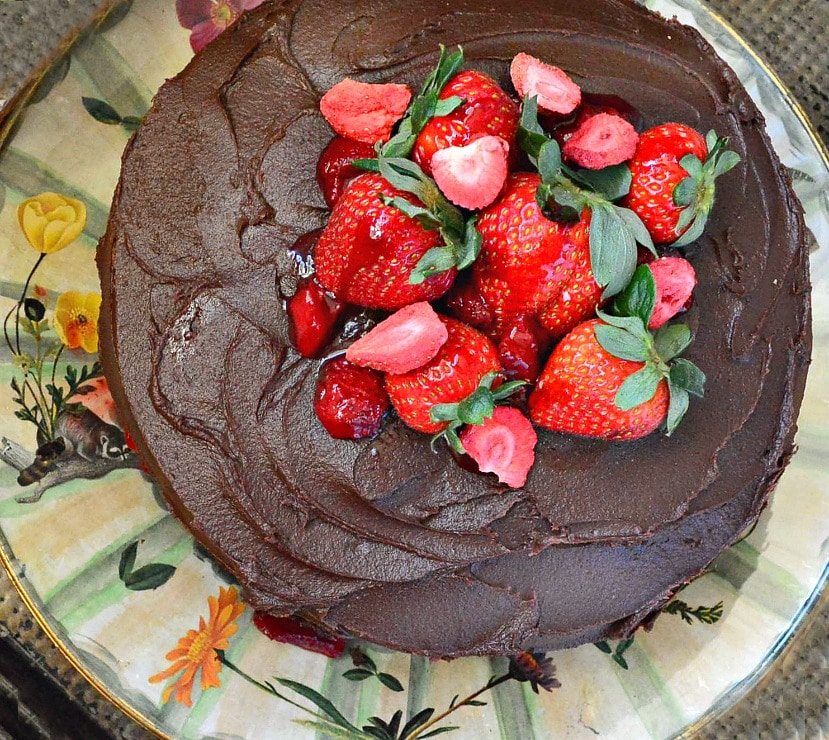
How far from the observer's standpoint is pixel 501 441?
1355mm

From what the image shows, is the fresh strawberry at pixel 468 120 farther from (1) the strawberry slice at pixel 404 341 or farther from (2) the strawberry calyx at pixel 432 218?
(1) the strawberry slice at pixel 404 341

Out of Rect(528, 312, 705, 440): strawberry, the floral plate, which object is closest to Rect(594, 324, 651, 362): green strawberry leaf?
Rect(528, 312, 705, 440): strawberry

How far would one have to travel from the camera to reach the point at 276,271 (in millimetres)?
1458

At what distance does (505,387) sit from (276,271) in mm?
524

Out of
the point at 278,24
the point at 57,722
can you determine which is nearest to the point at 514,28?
the point at 278,24

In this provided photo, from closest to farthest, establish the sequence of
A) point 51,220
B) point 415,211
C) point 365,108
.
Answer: point 415,211 → point 365,108 → point 51,220

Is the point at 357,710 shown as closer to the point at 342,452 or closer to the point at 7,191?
the point at 342,452

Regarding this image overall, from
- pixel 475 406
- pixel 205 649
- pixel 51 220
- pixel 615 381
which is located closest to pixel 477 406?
pixel 475 406

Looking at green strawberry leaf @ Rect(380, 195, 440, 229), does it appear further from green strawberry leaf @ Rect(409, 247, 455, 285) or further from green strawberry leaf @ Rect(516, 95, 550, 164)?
green strawberry leaf @ Rect(516, 95, 550, 164)

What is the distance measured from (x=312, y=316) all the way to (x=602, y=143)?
624mm

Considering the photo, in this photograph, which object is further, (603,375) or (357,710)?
(357,710)

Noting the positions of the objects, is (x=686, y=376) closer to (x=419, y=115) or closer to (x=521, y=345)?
(x=521, y=345)

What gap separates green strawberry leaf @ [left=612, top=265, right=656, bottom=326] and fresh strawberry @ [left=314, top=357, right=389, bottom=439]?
467 mm

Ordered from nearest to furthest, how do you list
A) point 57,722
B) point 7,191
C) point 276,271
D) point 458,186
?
point 458,186, point 276,271, point 7,191, point 57,722
